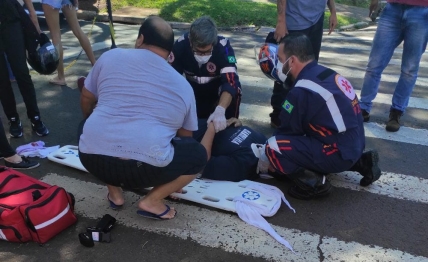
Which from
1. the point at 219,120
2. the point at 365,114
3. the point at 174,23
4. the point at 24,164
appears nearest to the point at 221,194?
the point at 219,120

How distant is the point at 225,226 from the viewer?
294cm

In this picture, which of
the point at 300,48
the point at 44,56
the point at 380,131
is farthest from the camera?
the point at 380,131

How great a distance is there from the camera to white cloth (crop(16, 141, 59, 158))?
3.87m

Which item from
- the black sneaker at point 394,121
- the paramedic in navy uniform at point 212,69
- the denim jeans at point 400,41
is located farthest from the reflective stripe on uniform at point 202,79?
the black sneaker at point 394,121

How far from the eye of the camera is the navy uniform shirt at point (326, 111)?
10.2 ft

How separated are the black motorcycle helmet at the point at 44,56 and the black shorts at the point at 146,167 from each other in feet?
6.61

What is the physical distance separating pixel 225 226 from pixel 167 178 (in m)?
0.52

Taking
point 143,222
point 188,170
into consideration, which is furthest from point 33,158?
point 188,170

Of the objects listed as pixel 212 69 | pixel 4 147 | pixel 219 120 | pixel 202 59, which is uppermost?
pixel 202 59

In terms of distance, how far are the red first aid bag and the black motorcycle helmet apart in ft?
5.81

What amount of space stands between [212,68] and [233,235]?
5.28ft

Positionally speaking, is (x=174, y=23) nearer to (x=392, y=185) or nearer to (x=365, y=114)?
(x=365, y=114)

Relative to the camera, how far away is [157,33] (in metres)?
2.67

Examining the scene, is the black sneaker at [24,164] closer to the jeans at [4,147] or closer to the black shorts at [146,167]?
the jeans at [4,147]
